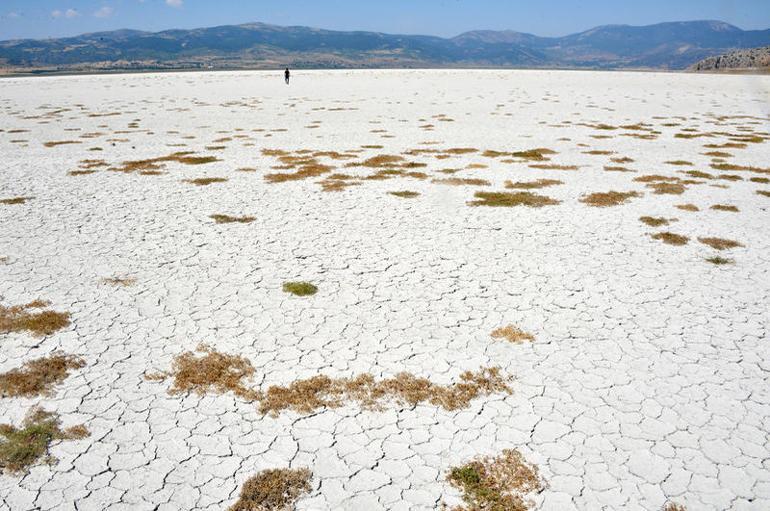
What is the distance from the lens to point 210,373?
29.9 feet

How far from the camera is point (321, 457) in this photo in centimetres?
730

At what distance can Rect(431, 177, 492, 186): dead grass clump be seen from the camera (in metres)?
→ 22.6

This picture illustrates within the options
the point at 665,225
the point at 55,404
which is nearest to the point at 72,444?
the point at 55,404

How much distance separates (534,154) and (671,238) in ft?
47.5

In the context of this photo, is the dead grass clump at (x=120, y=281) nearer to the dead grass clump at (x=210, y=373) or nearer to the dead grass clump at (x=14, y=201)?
the dead grass clump at (x=210, y=373)

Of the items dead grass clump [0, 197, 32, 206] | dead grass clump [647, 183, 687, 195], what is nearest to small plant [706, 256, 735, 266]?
dead grass clump [647, 183, 687, 195]

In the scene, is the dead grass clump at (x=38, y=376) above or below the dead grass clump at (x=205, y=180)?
below

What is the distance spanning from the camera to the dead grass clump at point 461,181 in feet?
74.2

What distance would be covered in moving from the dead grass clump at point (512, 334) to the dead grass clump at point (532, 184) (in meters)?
12.4

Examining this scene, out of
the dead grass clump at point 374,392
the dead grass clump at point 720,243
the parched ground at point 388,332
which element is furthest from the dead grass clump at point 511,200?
the dead grass clump at point 374,392

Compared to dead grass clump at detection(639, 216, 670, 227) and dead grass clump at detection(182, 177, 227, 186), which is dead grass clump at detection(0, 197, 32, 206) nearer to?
dead grass clump at detection(182, 177, 227, 186)

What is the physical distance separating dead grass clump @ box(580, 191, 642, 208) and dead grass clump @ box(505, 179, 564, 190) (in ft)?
7.04

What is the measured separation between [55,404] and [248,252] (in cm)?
704

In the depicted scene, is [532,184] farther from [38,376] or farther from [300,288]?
[38,376]
